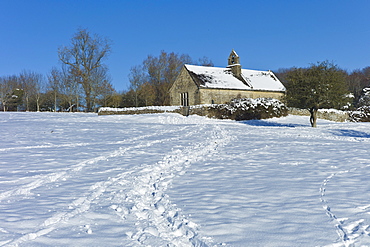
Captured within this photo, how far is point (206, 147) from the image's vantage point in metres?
11.4

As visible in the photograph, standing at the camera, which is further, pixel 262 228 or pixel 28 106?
pixel 28 106

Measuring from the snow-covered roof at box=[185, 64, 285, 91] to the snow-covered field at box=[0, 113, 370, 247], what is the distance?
2686 centimetres

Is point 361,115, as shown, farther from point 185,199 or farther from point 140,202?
point 140,202

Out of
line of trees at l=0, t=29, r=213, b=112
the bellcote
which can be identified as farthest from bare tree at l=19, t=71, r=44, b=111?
the bellcote

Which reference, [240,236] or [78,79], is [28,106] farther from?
[240,236]

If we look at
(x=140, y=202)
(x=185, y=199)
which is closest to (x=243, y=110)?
(x=185, y=199)

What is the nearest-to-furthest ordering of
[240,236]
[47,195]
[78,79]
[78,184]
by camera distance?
1. [240,236]
2. [47,195]
3. [78,184]
4. [78,79]

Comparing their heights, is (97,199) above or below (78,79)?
below

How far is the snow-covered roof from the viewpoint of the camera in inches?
1421

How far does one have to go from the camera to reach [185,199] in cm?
533

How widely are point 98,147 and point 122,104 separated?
39.2 meters

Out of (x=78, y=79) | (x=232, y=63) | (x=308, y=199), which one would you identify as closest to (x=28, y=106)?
(x=78, y=79)

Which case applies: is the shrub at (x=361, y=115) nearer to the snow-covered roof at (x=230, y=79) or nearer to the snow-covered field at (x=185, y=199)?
the snow-covered roof at (x=230, y=79)

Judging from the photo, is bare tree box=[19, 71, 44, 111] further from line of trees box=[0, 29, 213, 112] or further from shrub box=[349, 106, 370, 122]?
shrub box=[349, 106, 370, 122]
